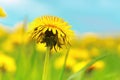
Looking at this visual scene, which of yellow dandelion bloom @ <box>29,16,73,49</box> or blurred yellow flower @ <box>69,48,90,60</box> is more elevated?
blurred yellow flower @ <box>69,48,90,60</box>

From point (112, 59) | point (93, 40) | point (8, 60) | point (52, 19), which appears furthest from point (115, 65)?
point (52, 19)

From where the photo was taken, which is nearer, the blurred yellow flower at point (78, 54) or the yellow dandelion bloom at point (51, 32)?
the yellow dandelion bloom at point (51, 32)

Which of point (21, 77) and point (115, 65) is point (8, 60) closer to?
point (21, 77)

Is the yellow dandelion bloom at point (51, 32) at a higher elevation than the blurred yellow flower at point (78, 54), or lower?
lower

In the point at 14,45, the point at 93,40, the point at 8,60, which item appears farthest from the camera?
the point at 93,40

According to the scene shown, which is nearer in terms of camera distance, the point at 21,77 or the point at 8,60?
the point at 21,77

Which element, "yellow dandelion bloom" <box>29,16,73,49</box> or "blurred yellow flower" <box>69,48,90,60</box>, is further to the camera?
"blurred yellow flower" <box>69,48,90,60</box>

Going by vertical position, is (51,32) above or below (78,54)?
below

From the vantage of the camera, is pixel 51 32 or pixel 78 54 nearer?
pixel 51 32
